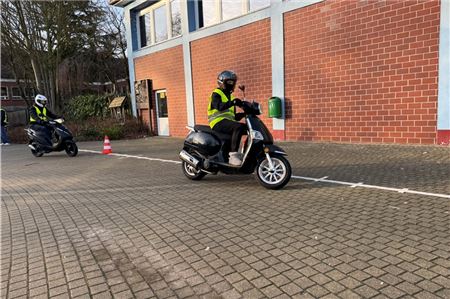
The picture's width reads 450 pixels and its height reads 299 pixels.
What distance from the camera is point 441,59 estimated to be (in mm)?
8258

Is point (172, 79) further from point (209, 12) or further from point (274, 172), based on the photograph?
A: point (274, 172)

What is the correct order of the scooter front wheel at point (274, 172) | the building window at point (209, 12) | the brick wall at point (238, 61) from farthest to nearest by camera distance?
the building window at point (209, 12), the brick wall at point (238, 61), the scooter front wheel at point (274, 172)

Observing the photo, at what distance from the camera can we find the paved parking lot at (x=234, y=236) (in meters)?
2.84

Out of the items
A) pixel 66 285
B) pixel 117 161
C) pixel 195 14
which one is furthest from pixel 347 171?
pixel 195 14

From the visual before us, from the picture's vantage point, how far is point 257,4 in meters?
12.3

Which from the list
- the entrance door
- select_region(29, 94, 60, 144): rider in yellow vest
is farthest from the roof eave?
select_region(29, 94, 60, 144): rider in yellow vest

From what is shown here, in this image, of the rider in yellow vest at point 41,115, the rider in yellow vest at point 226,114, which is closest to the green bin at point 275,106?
the rider in yellow vest at point 226,114

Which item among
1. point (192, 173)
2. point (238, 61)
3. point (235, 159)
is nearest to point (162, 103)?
point (238, 61)

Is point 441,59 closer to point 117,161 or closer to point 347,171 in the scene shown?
point 347,171

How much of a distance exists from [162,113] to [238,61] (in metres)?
6.06

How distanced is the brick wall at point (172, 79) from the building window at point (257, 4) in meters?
4.21

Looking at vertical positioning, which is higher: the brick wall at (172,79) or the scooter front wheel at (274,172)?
the brick wall at (172,79)

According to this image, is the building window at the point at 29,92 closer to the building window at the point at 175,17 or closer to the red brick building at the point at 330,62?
the building window at the point at 175,17

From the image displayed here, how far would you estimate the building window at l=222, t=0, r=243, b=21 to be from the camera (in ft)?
42.8
